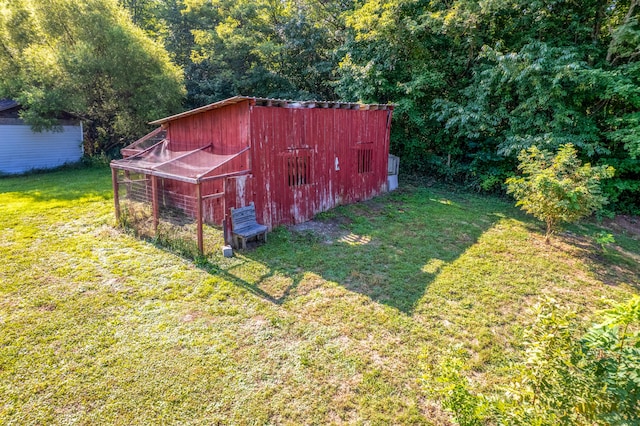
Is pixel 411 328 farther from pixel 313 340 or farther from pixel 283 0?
pixel 283 0

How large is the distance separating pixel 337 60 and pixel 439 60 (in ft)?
15.4

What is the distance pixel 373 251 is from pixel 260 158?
2889 millimetres

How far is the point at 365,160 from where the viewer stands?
10.0 metres

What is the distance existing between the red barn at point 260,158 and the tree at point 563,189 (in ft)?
13.8

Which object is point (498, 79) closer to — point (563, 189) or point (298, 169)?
point (563, 189)

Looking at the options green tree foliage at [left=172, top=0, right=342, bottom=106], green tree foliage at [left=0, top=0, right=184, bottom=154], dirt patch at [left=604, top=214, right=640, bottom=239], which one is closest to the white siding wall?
green tree foliage at [left=0, top=0, right=184, bottom=154]

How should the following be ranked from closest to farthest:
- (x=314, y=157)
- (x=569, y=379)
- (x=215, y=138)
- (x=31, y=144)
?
(x=569, y=379) < (x=215, y=138) < (x=314, y=157) < (x=31, y=144)

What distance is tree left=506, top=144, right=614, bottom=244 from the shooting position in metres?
6.28

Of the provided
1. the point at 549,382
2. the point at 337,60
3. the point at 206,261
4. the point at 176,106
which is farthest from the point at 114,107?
the point at 549,382

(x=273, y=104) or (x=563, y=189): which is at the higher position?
(x=273, y=104)

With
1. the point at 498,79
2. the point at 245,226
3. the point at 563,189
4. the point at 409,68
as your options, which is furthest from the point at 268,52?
the point at 563,189

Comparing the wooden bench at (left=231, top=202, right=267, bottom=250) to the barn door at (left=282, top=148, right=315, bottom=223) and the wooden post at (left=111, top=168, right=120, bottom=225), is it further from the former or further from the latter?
the wooden post at (left=111, top=168, right=120, bottom=225)

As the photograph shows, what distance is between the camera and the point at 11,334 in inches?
154

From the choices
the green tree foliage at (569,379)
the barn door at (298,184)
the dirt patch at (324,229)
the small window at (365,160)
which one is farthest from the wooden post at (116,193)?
the green tree foliage at (569,379)
